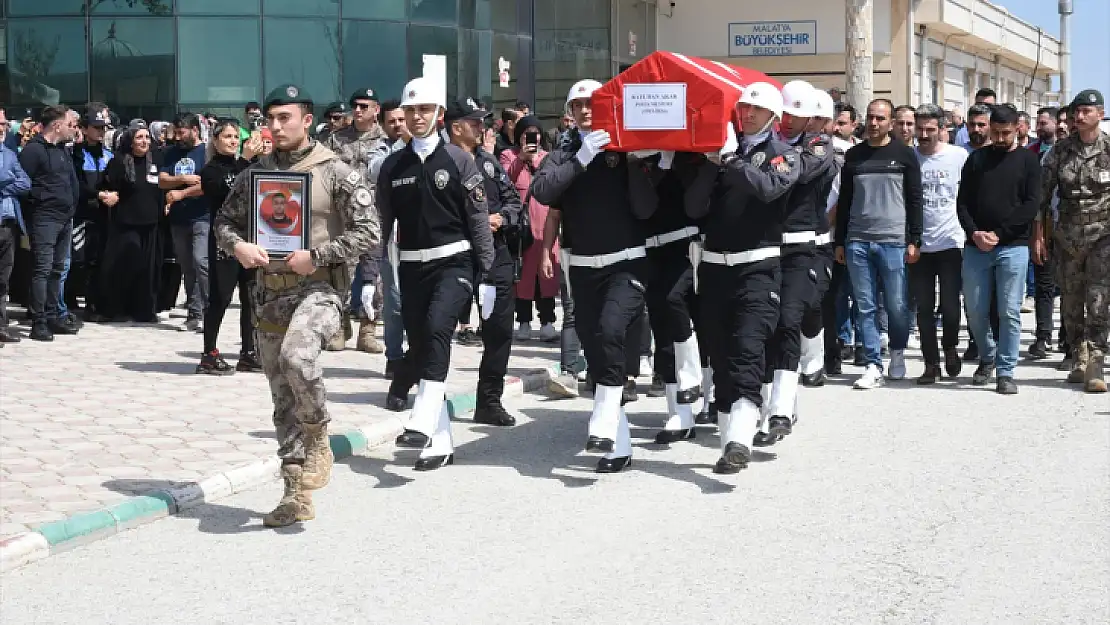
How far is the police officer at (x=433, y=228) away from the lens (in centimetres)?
941

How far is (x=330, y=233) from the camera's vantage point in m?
8.18

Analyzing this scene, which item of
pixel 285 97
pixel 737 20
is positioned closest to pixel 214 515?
pixel 285 97

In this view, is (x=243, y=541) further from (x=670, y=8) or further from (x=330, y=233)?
(x=670, y=8)

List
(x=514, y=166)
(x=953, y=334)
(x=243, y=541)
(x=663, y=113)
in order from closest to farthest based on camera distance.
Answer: (x=243, y=541)
(x=663, y=113)
(x=953, y=334)
(x=514, y=166)

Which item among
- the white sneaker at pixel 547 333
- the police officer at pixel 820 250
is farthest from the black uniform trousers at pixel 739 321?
the white sneaker at pixel 547 333

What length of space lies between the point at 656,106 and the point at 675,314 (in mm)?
1709

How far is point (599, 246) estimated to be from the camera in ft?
30.2

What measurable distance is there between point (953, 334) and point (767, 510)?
5922 mm

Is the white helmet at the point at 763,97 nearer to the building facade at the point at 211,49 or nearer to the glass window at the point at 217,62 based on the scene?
the building facade at the point at 211,49

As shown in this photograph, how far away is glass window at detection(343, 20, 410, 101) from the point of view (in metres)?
28.7

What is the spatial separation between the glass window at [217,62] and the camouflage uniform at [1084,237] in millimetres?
17669

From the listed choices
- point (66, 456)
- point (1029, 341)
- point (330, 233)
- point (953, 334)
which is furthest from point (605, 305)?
point (1029, 341)

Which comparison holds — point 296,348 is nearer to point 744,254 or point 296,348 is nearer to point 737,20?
point 744,254

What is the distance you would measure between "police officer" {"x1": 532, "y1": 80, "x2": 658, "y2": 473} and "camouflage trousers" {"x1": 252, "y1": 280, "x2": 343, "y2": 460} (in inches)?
65.7
